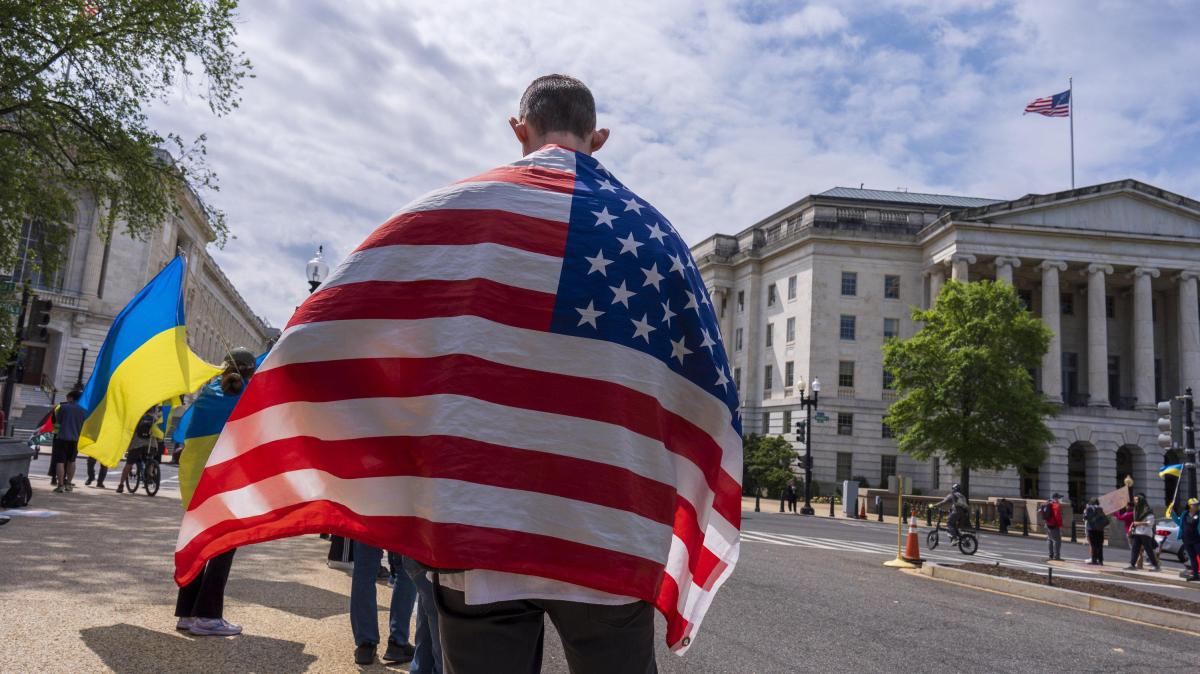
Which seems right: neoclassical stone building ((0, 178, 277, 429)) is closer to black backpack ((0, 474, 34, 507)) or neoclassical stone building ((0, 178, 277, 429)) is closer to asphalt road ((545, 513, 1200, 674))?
black backpack ((0, 474, 34, 507))

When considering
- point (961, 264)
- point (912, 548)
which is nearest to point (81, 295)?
point (912, 548)

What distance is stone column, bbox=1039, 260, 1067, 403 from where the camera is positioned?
5191cm

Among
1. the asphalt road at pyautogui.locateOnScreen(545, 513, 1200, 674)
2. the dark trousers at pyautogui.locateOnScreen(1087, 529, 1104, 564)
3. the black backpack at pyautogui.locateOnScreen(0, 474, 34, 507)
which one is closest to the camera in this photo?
the asphalt road at pyautogui.locateOnScreen(545, 513, 1200, 674)

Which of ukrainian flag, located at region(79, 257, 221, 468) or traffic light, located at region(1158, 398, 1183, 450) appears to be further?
traffic light, located at region(1158, 398, 1183, 450)

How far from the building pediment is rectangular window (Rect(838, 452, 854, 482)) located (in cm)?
1699

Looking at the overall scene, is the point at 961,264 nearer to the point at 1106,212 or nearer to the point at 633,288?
the point at 1106,212

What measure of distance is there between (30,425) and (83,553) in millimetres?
43900

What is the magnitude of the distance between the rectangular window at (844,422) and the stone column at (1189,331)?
70.3 feet

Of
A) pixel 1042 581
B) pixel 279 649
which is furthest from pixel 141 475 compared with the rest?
pixel 1042 581

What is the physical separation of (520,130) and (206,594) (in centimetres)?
486

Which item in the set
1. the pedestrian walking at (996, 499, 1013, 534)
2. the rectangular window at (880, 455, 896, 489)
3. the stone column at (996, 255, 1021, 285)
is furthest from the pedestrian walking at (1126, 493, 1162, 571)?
the rectangular window at (880, 455, 896, 489)

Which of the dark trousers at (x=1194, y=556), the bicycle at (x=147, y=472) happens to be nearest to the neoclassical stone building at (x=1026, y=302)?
the dark trousers at (x=1194, y=556)

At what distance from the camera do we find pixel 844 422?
5638 centimetres

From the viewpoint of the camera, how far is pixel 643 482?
81.0 inches
